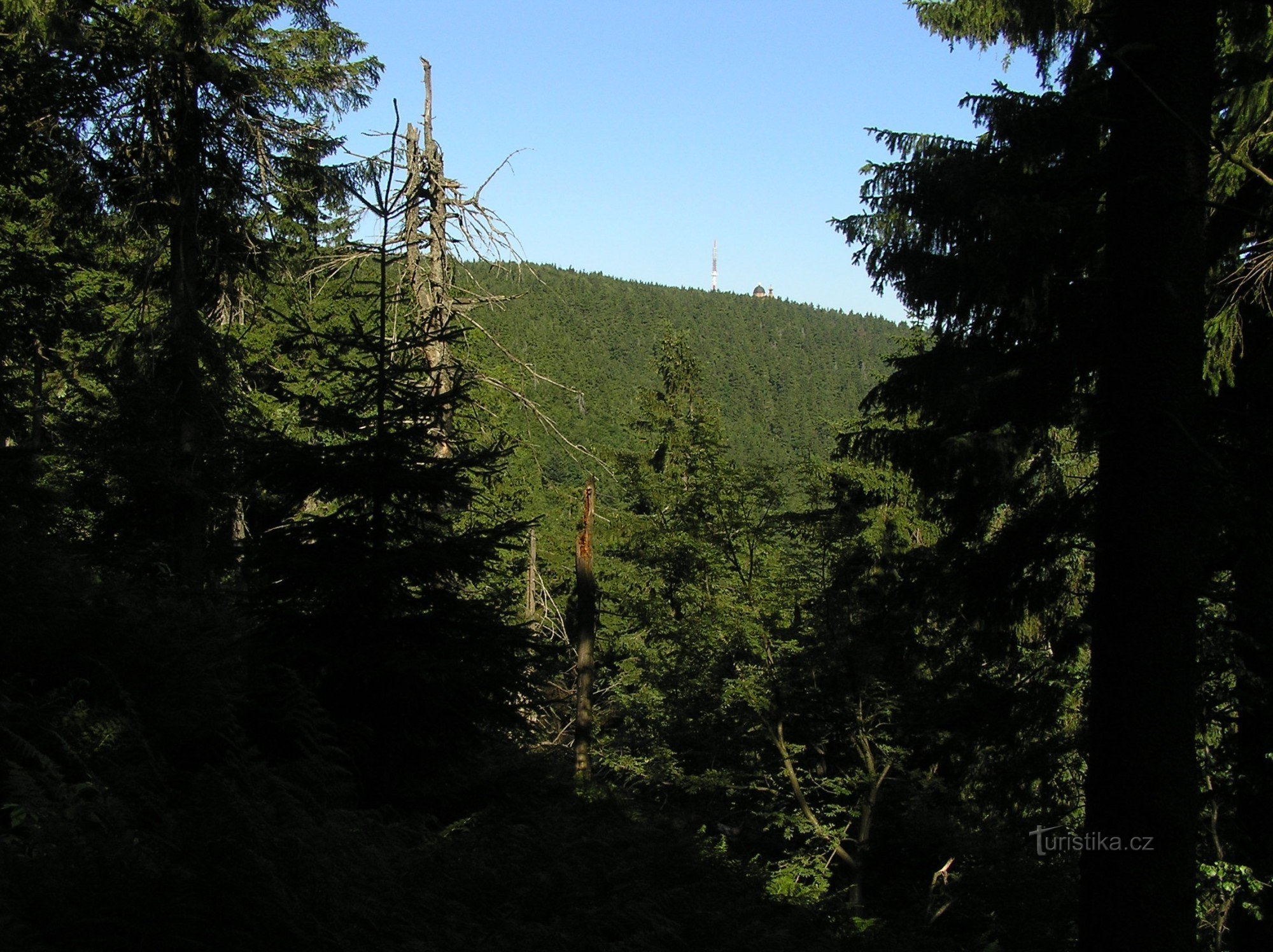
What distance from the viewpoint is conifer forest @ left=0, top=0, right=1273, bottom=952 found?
4.33 metres

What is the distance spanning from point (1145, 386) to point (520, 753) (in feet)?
25.7

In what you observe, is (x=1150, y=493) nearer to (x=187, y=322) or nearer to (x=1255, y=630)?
(x=1255, y=630)

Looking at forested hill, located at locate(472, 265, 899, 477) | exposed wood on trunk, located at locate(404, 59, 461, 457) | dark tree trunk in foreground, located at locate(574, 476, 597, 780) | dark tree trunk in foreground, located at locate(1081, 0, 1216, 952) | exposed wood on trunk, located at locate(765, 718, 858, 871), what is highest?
forested hill, located at locate(472, 265, 899, 477)

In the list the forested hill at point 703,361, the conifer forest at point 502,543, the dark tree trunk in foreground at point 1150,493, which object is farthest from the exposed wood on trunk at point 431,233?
the forested hill at point 703,361

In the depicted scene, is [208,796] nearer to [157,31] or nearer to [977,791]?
[977,791]

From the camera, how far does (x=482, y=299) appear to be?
11281mm

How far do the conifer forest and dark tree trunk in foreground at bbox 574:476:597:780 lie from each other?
120 millimetres

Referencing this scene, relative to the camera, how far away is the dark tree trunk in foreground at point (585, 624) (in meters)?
19.3

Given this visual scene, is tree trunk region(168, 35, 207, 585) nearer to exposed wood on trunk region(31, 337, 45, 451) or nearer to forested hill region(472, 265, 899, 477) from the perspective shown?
exposed wood on trunk region(31, 337, 45, 451)

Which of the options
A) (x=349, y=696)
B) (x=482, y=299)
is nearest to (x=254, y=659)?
(x=349, y=696)

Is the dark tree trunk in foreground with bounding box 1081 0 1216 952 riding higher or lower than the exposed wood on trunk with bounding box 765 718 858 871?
higher

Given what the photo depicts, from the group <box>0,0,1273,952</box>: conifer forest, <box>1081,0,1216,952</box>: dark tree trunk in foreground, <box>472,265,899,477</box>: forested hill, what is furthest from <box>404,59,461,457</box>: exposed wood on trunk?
<box>472,265,899,477</box>: forested hill

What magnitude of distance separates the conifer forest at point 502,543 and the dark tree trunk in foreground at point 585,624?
0.12m

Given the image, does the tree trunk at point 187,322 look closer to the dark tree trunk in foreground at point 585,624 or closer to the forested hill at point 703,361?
the dark tree trunk in foreground at point 585,624
